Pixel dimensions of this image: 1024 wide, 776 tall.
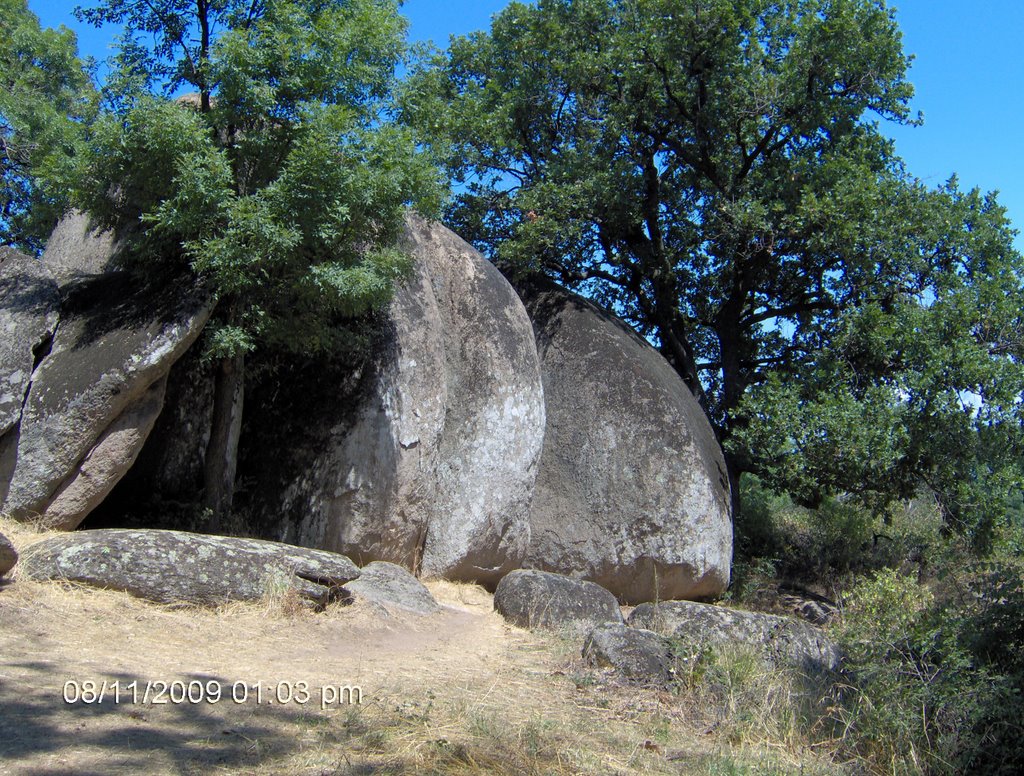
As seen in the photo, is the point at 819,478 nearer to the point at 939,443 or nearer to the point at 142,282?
the point at 939,443

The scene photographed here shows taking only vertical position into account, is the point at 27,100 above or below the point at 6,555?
above

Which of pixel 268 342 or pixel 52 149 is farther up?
pixel 52 149

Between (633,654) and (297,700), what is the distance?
2.79 m

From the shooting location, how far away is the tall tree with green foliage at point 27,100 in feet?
41.3

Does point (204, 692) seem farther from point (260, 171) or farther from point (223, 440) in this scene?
point (260, 171)

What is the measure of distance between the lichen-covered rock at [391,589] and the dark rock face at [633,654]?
2.16 m

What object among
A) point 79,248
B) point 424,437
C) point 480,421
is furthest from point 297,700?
point 79,248

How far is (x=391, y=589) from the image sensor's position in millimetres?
8906

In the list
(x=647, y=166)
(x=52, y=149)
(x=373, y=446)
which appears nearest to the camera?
(x=52, y=149)

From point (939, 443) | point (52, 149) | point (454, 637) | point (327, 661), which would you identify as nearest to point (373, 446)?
point (454, 637)

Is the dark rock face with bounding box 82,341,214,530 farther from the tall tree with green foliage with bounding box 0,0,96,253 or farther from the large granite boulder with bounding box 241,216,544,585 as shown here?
the tall tree with green foliage with bounding box 0,0,96,253

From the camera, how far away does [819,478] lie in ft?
41.5

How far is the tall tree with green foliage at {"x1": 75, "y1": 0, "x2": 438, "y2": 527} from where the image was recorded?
27.5ft

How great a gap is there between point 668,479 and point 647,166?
18.3 feet
